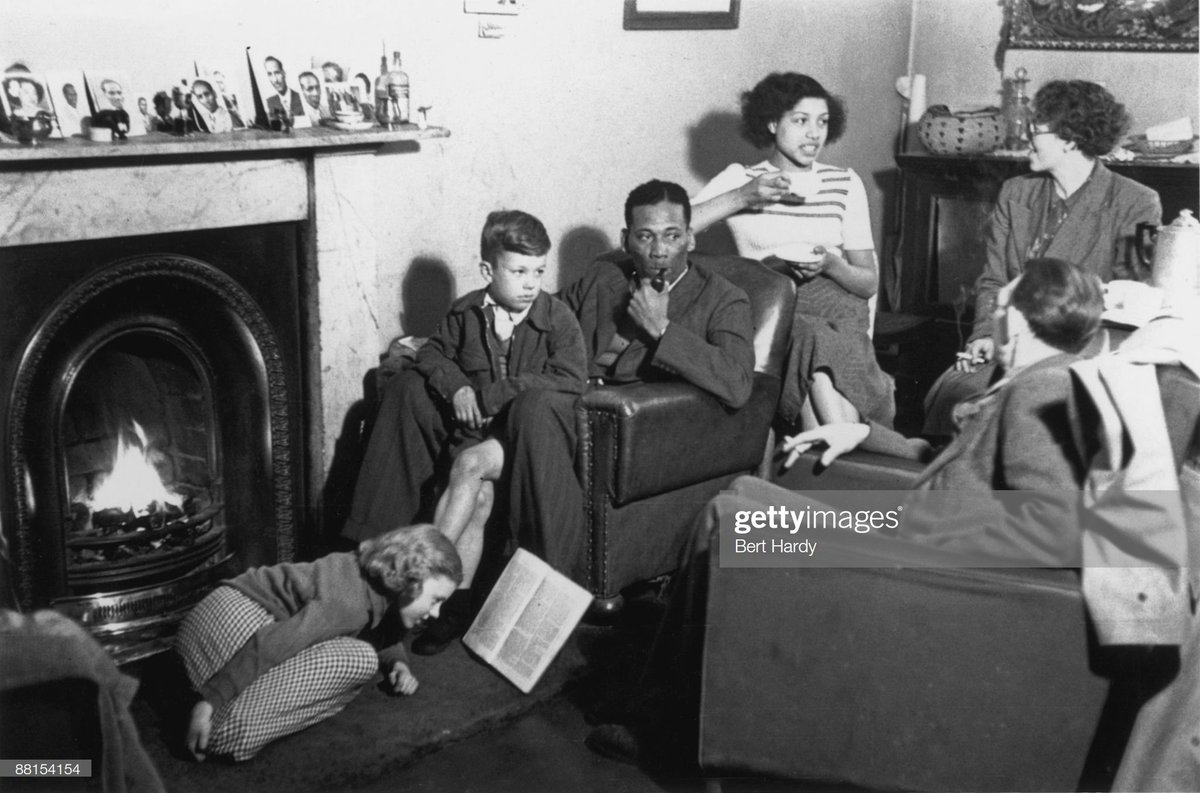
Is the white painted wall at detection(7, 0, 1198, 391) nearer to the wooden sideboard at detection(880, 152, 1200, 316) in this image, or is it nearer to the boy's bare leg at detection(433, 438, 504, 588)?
the wooden sideboard at detection(880, 152, 1200, 316)

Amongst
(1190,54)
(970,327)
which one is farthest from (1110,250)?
(1190,54)

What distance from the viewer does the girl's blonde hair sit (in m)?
2.62

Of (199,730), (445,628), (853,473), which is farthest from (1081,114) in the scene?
(199,730)

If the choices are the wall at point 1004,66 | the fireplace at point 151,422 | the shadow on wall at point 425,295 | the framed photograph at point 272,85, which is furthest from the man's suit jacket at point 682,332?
the wall at point 1004,66

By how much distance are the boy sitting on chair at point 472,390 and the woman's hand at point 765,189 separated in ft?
2.74

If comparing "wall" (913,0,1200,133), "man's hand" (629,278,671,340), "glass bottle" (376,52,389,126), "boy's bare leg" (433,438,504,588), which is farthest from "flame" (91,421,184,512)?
"wall" (913,0,1200,133)

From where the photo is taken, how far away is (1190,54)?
16.4 feet

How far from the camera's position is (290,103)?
308cm

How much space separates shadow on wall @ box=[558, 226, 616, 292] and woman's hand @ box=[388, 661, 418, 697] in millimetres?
1635

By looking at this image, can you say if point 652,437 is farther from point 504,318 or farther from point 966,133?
point 966,133

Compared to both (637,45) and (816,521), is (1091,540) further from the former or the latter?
(637,45)

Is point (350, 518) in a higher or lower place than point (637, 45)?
lower

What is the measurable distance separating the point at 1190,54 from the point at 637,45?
2285 millimetres

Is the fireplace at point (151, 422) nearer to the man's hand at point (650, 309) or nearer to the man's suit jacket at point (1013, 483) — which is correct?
the man's hand at point (650, 309)
